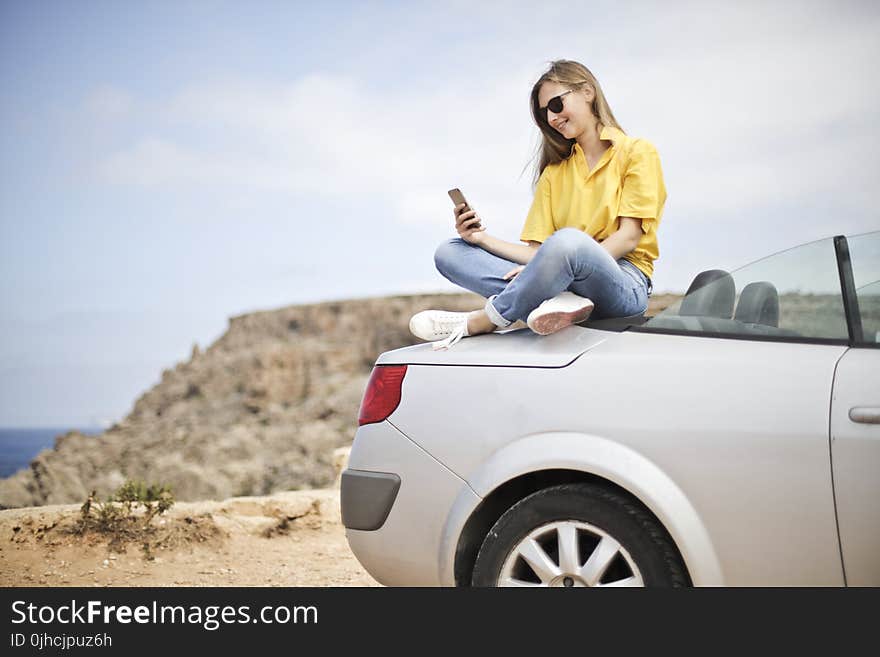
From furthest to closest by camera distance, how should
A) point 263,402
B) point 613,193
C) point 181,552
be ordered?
1. point 263,402
2. point 181,552
3. point 613,193

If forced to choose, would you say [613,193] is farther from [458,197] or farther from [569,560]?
[569,560]

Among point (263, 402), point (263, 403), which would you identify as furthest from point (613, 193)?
point (263, 402)

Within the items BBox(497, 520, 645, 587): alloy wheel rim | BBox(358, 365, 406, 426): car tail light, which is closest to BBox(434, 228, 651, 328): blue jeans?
BBox(358, 365, 406, 426): car tail light

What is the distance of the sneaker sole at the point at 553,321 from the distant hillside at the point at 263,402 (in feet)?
121

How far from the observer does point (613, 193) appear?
3.29m

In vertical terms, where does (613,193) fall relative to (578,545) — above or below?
above

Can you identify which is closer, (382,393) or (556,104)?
(382,393)

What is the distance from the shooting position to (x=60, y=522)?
6008mm

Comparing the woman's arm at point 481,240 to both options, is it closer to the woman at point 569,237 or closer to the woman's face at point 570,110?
the woman at point 569,237

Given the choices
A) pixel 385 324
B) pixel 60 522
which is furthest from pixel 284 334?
pixel 60 522

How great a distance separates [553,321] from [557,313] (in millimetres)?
31
